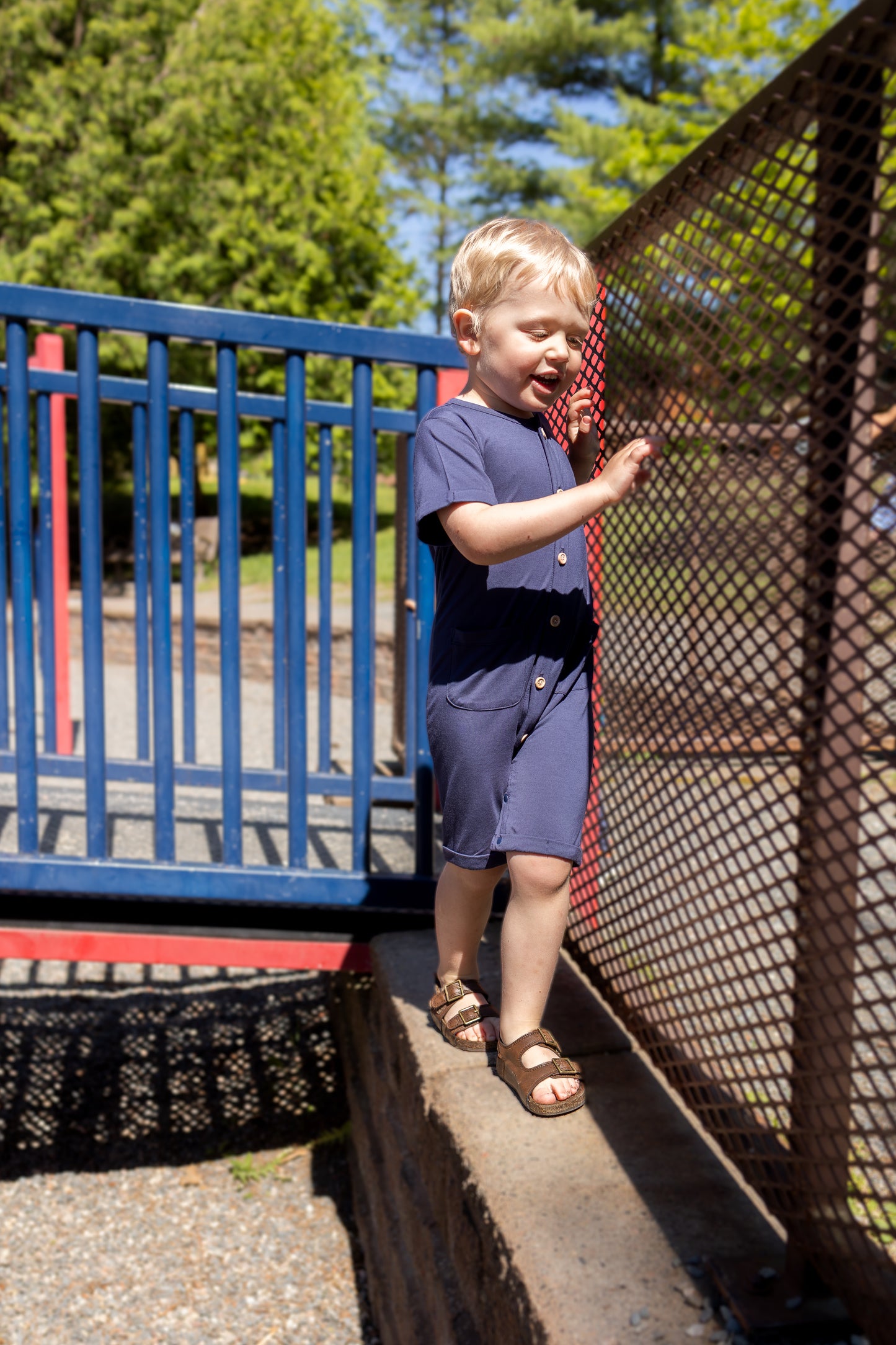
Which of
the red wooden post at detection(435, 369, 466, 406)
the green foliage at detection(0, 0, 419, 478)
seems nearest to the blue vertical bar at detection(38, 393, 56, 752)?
the red wooden post at detection(435, 369, 466, 406)

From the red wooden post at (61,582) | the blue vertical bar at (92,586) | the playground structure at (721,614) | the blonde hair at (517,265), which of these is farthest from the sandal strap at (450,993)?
the red wooden post at (61,582)

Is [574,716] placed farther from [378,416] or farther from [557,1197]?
[378,416]

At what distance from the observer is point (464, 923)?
77.9 inches

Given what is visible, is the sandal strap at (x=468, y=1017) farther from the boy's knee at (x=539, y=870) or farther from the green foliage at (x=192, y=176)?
the green foliage at (x=192, y=176)

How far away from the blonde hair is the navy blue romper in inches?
7.2

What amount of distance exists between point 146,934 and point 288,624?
805mm

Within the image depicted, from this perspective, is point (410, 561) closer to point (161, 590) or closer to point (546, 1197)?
point (161, 590)

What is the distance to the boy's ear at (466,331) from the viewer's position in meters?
1.74

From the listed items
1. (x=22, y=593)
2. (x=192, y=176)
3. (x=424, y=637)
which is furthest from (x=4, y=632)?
(x=192, y=176)

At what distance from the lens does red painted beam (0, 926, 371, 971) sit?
8.40 feet

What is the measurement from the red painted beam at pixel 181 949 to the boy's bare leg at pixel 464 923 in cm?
63

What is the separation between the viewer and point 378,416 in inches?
157

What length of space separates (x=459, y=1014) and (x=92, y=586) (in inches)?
47.9

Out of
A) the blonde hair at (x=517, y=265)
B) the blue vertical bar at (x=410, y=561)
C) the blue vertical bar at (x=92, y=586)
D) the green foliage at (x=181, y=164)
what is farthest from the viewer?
the green foliage at (x=181, y=164)
